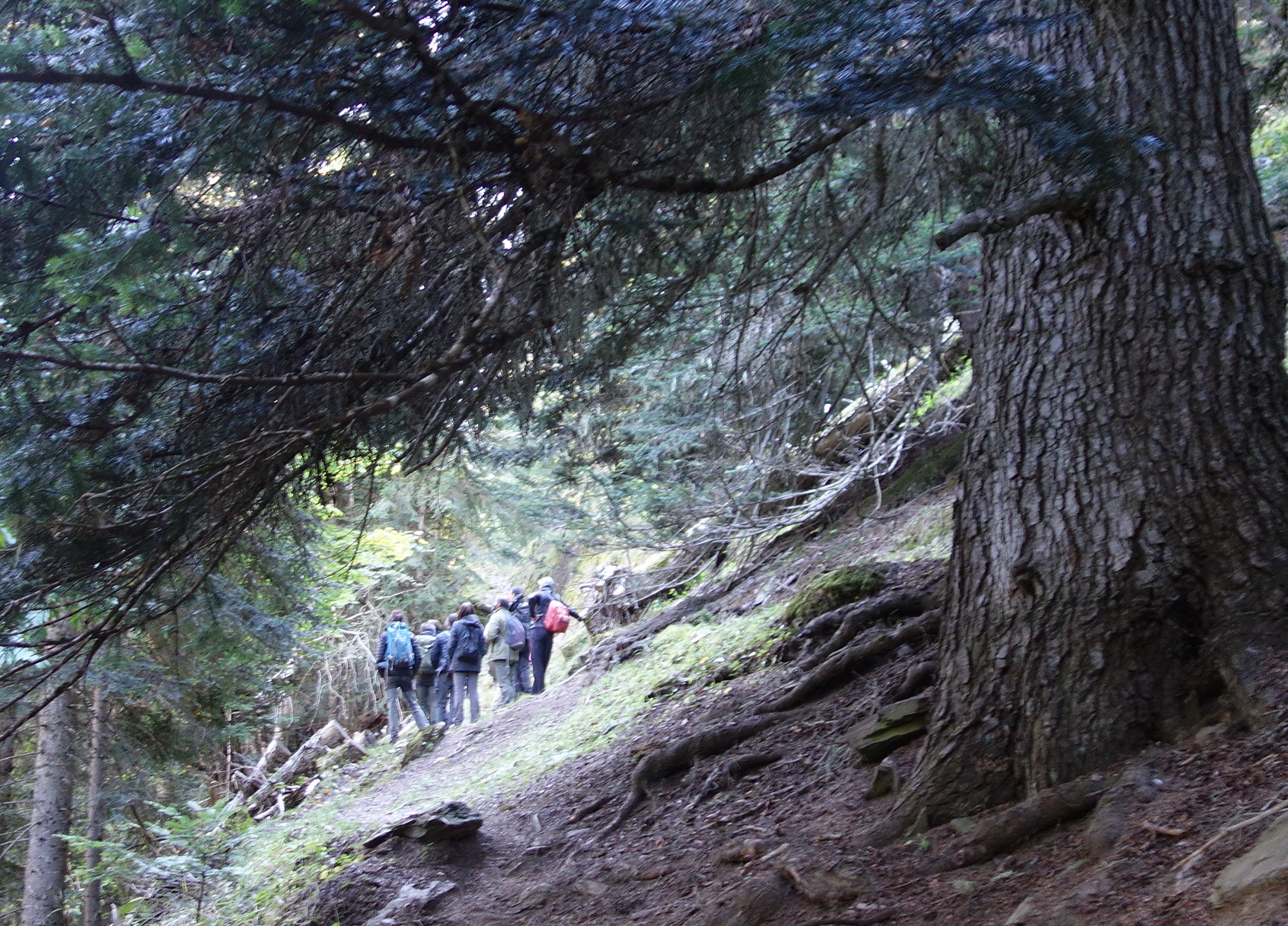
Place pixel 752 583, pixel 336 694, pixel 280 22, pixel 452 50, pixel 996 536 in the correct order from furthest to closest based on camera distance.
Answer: pixel 336 694, pixel 752 583, pixel 996 536, pixel 452 50, pixel 280 22

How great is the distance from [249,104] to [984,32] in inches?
109

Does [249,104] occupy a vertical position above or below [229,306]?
above

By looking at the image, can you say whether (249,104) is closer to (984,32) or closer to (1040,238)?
(984,32)

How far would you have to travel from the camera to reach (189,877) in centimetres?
752

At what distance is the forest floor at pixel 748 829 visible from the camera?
3420 millimetres

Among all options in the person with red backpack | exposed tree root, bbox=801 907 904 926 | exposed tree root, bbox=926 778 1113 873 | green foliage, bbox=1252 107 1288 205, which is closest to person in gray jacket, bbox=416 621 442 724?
the person with red backpack

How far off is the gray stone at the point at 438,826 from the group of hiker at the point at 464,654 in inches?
219

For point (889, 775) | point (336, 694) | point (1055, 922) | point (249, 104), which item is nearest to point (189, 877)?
point (889, 775)

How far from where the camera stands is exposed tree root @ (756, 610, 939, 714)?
21.5 ft

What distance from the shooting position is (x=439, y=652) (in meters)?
14.3

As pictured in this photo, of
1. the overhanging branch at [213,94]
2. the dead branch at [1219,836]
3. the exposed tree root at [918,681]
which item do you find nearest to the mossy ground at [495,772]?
the exposed tree root at [918,681]

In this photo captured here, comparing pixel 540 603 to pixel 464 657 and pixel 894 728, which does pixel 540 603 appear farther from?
pixel 894 728

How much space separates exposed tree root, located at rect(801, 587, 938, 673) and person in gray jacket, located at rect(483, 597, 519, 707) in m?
7.90

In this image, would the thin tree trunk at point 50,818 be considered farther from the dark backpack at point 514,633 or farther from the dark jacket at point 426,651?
the dark backpack at point 514,633
